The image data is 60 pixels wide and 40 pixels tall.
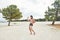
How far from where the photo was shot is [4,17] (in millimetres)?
4555

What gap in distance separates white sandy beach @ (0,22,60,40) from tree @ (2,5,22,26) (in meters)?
0.19

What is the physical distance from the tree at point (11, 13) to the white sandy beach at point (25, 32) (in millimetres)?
190

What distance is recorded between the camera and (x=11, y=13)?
4.89 meters

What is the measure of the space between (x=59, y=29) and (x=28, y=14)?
2.50 feet

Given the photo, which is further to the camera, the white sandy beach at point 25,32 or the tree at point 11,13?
the tree at point 11,13

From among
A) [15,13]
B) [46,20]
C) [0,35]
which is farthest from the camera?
[15,13]

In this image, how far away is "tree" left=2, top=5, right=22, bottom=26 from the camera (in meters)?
4.40

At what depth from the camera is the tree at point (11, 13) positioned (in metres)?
4.40

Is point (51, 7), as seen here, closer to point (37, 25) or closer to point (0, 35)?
point (37, 25)

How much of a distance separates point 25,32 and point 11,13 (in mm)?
882

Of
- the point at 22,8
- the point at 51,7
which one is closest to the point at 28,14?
the point at 22,8

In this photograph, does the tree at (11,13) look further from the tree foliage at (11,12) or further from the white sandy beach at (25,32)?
the white sandy beach at (25,32)

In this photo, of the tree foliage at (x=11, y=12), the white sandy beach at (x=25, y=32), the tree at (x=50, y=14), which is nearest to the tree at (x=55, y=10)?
the tree at (x=50, y=14)

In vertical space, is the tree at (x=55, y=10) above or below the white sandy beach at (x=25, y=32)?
above
